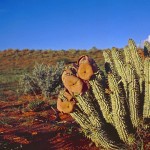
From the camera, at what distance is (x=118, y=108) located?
256 inches

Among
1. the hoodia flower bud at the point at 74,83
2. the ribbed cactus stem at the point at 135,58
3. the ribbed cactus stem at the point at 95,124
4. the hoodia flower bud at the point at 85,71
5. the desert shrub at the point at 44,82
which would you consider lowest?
the ribbed cactus stem at the point at 95,124

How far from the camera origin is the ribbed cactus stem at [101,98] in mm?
6578

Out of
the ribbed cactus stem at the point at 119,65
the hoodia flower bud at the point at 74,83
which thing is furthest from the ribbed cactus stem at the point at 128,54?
the hoodia flower bud at the point at 74,83

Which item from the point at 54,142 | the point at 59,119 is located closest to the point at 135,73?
the point at 54,142

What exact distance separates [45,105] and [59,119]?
2.84m

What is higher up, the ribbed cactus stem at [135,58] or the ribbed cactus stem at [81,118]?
the ribbed cactus stem at [135,58]

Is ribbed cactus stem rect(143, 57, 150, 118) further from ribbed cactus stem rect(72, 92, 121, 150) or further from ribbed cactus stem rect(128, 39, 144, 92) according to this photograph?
ribbed cactus stem rect(72, 92, 121, 150)

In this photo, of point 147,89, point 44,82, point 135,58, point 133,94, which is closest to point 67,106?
point 133,94

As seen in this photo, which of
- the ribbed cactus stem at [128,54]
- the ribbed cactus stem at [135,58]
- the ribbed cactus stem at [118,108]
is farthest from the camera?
the ribbed cactus stem at [128,54]

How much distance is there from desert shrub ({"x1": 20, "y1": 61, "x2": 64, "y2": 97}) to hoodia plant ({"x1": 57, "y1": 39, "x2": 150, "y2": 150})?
8.14 metres

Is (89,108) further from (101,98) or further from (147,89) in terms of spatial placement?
(147,89)

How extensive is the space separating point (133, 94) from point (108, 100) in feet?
1.49

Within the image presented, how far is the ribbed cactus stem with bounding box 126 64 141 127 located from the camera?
6.68 metres

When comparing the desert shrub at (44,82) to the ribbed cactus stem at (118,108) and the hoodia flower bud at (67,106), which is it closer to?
the hoodia flower bud at (67,106)
